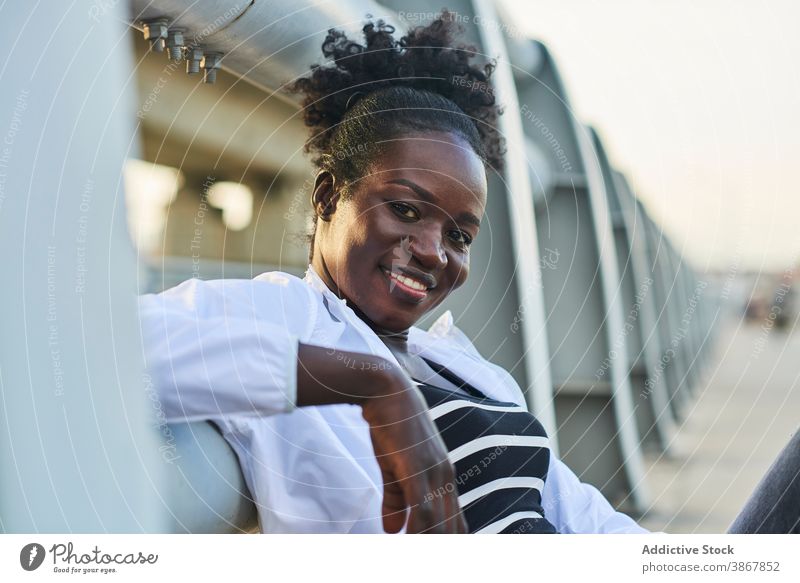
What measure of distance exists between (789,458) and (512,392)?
0.76 feet

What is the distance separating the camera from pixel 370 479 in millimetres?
658

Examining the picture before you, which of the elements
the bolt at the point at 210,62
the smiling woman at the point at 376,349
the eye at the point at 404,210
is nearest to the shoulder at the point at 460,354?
the smiling woman at the point at 376,349

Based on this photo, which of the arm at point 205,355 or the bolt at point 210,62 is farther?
the bolt at point 210,62

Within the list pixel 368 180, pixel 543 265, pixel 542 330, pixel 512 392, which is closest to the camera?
pixel 368 180

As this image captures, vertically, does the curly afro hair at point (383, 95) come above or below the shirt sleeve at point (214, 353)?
above

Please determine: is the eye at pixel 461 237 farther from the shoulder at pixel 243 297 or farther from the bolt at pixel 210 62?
the bolt at pixel 210 62

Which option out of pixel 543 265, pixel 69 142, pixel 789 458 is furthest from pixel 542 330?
pixel 69 142

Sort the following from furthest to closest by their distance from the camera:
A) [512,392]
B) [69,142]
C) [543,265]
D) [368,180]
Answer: [543,265]
[512,392]
[368,180]
[69,142]

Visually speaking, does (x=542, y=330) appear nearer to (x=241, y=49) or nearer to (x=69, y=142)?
(x=241, y=49)

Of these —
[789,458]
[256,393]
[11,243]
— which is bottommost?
[789,458]

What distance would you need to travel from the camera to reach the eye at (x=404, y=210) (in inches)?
26.6

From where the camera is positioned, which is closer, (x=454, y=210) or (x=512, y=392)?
(x=454, y=210)

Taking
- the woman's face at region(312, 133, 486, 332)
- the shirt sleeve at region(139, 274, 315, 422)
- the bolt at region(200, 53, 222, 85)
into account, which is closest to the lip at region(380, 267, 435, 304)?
the woman's face at region(312, 133, 486, 332)

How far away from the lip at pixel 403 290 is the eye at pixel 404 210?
42 millimetres
